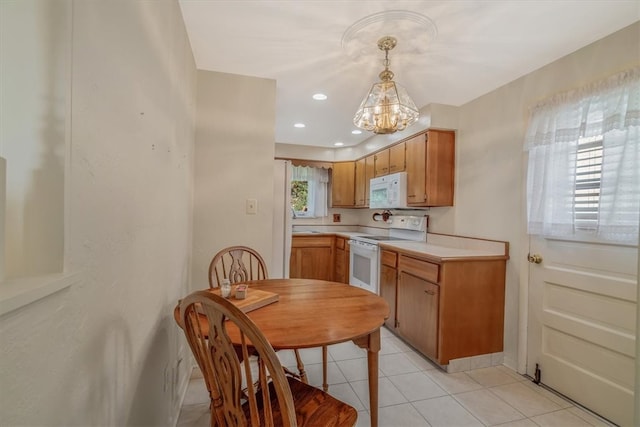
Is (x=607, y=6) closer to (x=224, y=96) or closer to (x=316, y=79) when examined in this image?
(x=316, y=79)

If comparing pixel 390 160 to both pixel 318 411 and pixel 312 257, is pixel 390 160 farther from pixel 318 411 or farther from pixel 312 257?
pixel 318 411

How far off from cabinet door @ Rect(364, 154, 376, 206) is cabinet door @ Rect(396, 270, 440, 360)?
68.5 inches

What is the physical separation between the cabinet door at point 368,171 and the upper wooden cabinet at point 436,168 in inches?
43.1

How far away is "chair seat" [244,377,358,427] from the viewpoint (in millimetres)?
1027

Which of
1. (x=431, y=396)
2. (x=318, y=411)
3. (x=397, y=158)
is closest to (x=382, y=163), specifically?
(x=397, y=158)

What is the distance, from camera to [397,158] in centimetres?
344

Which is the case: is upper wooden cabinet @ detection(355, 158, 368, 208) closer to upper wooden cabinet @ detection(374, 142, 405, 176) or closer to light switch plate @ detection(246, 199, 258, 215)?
upper wooden cabinet @ detection(374, 142, 405, 176)

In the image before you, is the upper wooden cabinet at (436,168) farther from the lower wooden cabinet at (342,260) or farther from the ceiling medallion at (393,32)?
the lower wooden cabinet at (342,260)

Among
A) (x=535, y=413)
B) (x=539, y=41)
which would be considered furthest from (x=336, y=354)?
(x=539, y=41)

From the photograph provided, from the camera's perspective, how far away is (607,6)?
5.02ft

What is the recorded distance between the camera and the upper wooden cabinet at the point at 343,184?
4.77m

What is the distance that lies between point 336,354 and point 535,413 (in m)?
1.38

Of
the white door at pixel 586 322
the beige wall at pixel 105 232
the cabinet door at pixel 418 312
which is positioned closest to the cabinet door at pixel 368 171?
the cabinet door at pixel 418 312

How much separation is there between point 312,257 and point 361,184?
1.35 meters
